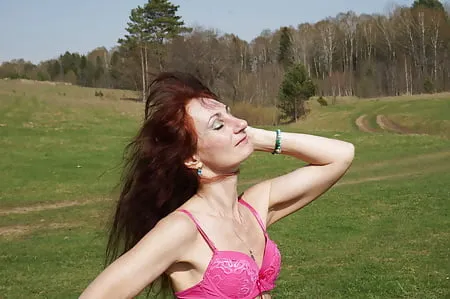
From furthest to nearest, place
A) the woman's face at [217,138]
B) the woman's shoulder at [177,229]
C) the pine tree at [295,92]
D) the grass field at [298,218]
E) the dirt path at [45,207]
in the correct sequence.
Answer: the pine tree at [295,92], the dirt path at [45,207], the grass field at [298,218], the woman's face at [217,138], the woman's shoulder at [177,229]

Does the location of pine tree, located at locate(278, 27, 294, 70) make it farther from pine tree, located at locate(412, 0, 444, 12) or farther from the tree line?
pine tree, located at locate(412, 0, 444, 12)

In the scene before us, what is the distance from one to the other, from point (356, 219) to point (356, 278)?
18.1ft

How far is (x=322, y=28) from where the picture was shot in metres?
86.1

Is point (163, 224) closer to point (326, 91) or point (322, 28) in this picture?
point (326, 91)

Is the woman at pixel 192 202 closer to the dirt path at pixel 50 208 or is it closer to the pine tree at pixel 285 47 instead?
the dirt path at pixel 50 208

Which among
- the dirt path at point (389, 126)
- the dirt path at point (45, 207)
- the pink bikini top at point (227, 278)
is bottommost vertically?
the dirt path at point (389, 126)

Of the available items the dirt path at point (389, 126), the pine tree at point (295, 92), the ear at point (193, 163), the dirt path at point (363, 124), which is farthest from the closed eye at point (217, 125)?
the pine tree at point (295, 92)

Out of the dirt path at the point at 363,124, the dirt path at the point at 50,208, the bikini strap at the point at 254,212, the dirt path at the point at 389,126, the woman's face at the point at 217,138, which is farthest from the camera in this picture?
the dirt path at the point at 363,124

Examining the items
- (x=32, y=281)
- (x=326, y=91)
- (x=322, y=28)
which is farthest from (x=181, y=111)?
(x=322, y=28)

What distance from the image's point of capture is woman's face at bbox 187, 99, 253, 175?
2.21 m

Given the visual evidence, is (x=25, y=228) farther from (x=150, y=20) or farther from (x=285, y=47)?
(x=285, y=47)

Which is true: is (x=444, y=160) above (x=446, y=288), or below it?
below

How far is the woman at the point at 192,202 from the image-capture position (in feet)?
6.81

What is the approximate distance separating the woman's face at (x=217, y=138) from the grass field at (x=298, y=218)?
626 millimetres
